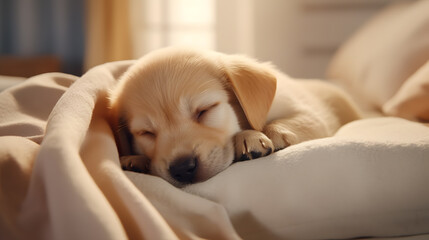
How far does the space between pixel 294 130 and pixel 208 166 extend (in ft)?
1.18

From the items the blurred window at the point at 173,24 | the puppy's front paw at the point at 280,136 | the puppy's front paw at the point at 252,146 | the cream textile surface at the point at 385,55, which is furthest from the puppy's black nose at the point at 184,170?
the blurred window at the point at 173,24

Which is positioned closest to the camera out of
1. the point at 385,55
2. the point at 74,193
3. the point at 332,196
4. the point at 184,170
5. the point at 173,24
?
the point at 74,193

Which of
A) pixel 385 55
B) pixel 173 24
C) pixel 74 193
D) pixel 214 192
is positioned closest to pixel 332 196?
pixel 214 192

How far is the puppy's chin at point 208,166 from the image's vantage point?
102 centimetres

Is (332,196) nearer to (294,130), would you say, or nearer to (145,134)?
(294,130)

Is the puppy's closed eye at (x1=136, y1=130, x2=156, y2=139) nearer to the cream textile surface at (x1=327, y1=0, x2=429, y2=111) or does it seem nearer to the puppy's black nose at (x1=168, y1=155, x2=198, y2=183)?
the puppy's black nose at (x1=168, y1=155, x2=198, y2=183)

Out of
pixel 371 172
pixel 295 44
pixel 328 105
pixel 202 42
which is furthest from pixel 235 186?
pixel 202 42

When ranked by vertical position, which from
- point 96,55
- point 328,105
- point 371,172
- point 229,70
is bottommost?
point 96,55

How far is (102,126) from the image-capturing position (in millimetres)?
1073

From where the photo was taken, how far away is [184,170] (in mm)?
1012

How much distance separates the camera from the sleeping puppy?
1.06 meters

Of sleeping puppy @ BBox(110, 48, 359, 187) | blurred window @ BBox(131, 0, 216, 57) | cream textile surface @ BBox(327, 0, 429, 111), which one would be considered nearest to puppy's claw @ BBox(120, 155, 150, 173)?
sleeping puppy @ BBox(110, 48, 359, 187)

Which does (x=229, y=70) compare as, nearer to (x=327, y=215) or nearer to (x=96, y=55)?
(x=327, y=215)

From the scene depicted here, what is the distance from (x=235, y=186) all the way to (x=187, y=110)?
342 millimetres
